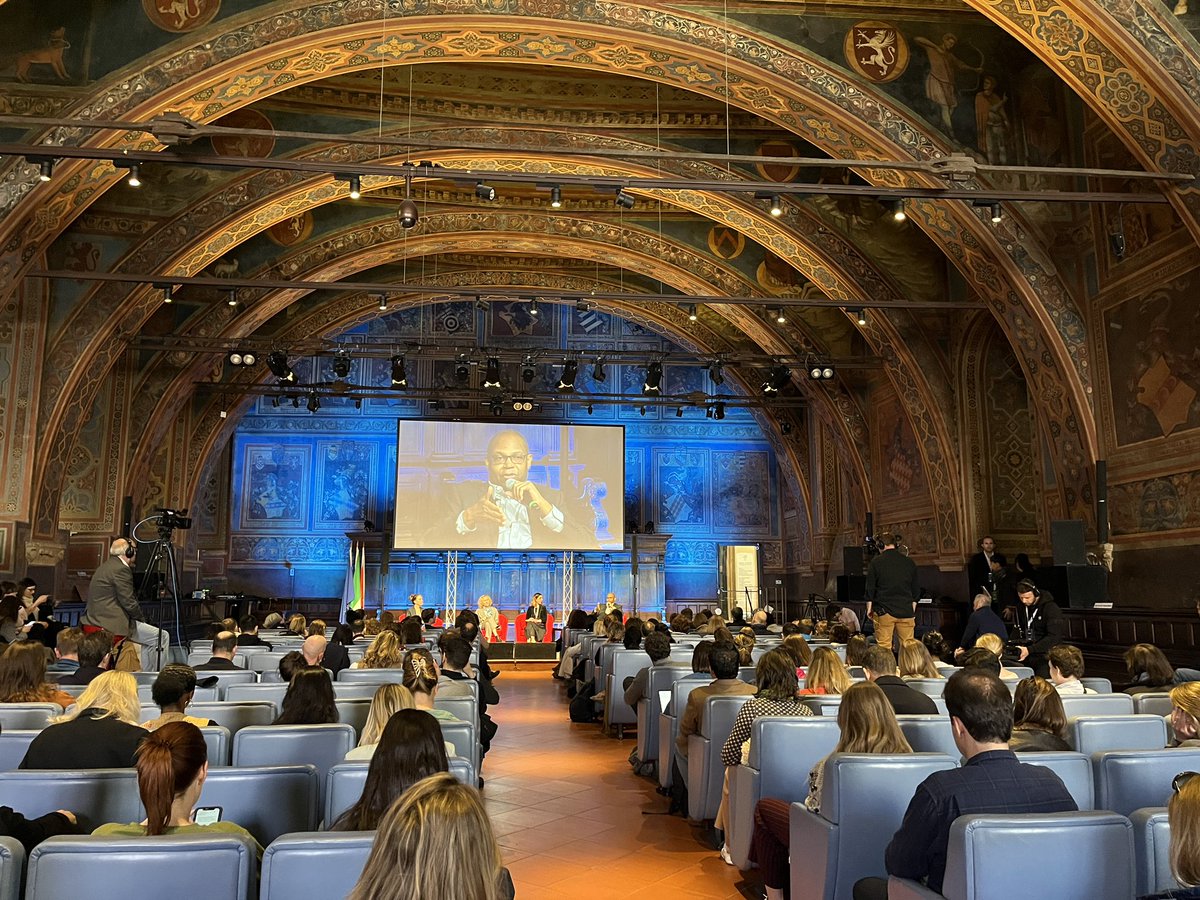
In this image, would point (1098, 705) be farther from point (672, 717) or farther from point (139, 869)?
point (139, 869)

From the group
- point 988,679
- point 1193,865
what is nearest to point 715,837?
point 988,679

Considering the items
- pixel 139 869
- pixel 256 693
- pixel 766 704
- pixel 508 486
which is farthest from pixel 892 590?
pixel 508 486

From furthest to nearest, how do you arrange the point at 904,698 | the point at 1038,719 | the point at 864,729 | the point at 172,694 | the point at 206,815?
the point at 904,698, the point at 172,694, the point at 1038,719, the point at 864,729, the point at 206,815

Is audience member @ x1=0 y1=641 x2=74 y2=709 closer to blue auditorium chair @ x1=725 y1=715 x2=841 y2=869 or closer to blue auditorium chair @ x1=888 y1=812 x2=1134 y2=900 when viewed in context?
blue auditorium chair @ x1=725 y1=715 x2=841 y2=869

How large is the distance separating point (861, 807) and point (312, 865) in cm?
201

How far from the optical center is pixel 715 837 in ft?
19.6

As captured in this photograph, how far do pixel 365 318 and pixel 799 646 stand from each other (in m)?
17.1

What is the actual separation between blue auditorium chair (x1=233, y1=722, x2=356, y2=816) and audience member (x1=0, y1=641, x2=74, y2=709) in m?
1.61

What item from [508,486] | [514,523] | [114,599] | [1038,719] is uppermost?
[508,486]

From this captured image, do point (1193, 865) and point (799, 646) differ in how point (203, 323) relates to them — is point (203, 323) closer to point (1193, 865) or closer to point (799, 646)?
point (799, 646)

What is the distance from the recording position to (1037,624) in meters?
9.59

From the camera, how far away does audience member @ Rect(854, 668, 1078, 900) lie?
284cm

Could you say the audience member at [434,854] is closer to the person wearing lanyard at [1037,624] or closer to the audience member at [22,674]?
the audience member at [22,674]

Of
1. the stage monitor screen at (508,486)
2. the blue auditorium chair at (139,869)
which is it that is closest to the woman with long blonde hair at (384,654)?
the blue auditorium chair at (139,869)
